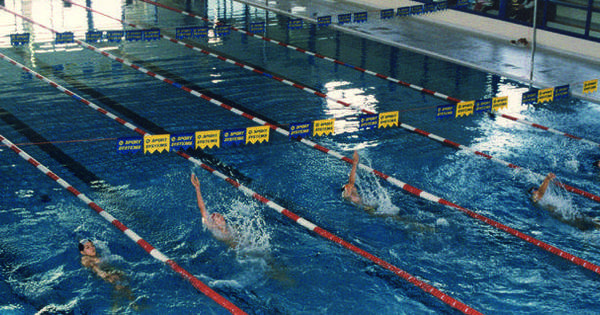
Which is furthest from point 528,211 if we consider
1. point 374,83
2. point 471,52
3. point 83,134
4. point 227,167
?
point 471,52

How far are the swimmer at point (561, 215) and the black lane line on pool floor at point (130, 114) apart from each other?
3.62 m

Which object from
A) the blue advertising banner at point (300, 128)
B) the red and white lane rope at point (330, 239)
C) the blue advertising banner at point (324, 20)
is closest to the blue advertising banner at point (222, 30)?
the blue advertising banner at point (324, 20)

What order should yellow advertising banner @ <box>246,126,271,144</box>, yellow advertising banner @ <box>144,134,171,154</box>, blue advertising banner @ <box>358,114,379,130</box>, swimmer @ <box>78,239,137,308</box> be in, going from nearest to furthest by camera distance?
1. swimmer @ <box>78,239,137,308</box>
2. yellow advertising banner @ <box>144,134,171,154</box>
3. yellow advertising banner @ <box>246,126,271,144</box>
4. blue advertising banner @ <box>358,114,379,130</box>

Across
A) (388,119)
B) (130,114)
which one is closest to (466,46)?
(388,119)

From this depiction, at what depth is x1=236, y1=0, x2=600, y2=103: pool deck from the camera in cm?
1398

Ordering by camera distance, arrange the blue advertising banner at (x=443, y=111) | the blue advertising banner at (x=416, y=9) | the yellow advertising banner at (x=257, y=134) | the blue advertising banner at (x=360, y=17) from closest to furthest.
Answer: the yellow advertising banner at (x=257, y=134) < the blue advertising banner at (x=443, y=111) < the blue advertising banner at (x=360, y=17) < the blue advertising banner at (x=416, y=9)

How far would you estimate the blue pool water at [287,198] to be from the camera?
6762mm

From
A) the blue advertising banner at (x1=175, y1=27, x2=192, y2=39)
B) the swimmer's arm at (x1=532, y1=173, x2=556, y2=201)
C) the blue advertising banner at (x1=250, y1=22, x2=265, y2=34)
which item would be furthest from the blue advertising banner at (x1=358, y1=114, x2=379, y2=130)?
the blue advertising banner at (x1=250, y1=22, x2=265, y2=34)

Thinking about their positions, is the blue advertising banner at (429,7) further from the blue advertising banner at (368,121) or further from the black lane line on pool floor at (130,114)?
the black lane line on pool floor at (130,114)

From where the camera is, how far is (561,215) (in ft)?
27.2

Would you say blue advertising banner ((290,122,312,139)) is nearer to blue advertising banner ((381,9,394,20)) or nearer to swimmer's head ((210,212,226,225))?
swimmer's head ((210,212,226,225))

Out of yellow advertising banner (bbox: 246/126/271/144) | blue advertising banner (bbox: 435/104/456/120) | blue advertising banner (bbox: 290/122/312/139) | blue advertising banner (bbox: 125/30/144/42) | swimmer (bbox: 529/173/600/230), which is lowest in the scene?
swimmer (bbox: 529/173/600/230)

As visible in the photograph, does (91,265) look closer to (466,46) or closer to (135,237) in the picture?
(135,237)

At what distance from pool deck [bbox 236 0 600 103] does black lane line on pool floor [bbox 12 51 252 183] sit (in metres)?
6.63
